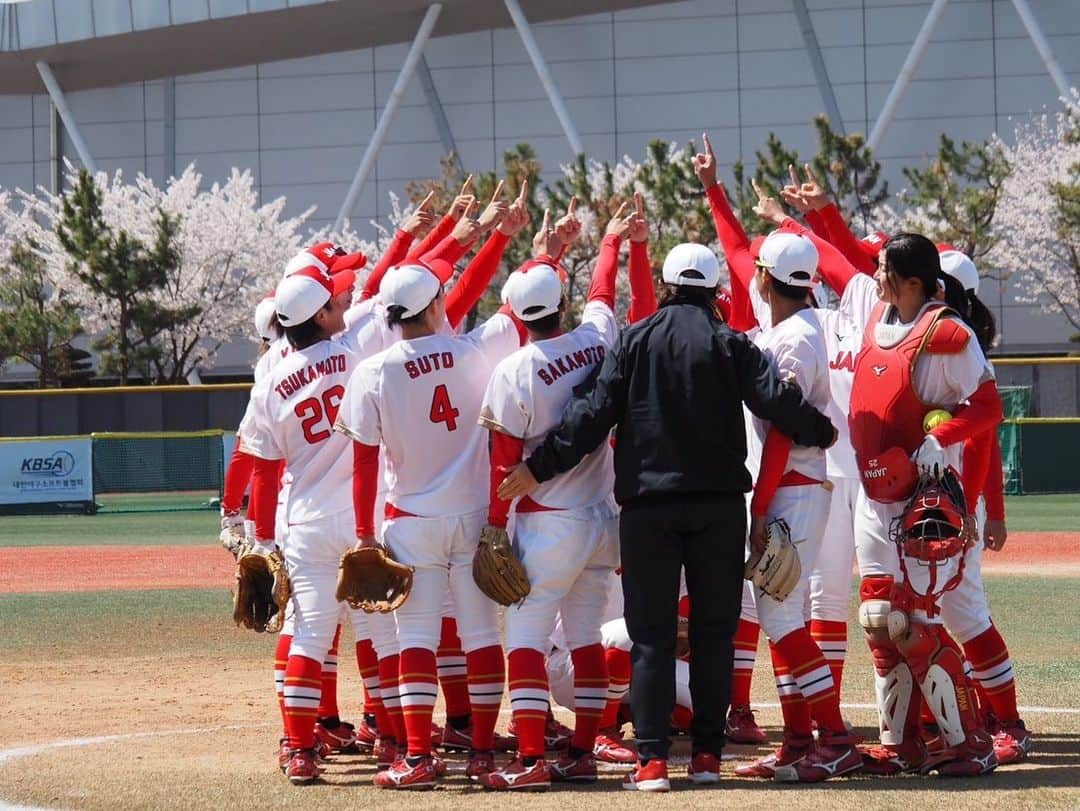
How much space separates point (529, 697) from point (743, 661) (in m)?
1.58

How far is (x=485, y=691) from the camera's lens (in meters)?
7.16

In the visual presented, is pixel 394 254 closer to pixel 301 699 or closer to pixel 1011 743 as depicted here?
pixel 301 699

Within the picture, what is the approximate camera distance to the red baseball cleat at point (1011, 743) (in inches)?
280

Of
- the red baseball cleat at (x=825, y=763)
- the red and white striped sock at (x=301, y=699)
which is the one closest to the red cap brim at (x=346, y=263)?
the red and white striped sock at (x=301, y=699)

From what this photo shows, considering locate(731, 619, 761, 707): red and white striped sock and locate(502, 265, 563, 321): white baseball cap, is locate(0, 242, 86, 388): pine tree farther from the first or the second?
locate(502, 265, 563, 321): white baseball cap

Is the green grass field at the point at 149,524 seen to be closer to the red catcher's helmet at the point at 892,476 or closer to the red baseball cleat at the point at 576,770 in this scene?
the red catcher's helmet at the point at 892,476

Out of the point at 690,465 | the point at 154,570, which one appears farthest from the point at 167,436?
the point at 690,465

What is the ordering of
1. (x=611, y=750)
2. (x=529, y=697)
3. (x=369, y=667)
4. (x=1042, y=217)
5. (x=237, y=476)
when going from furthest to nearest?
(x=1042, y=217) → (x=237, y=476) → (x=369, y=667) → (x=611, y=750) → (x=529, y=697)

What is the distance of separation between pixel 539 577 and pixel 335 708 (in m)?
1.86

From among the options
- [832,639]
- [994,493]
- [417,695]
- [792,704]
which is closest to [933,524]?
[792,704]

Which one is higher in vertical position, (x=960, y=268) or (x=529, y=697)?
(x=960, y=268)

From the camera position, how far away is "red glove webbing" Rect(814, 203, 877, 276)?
27.1ft

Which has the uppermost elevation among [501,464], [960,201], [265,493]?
[960,201]

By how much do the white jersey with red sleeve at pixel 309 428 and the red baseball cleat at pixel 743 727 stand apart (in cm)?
216
